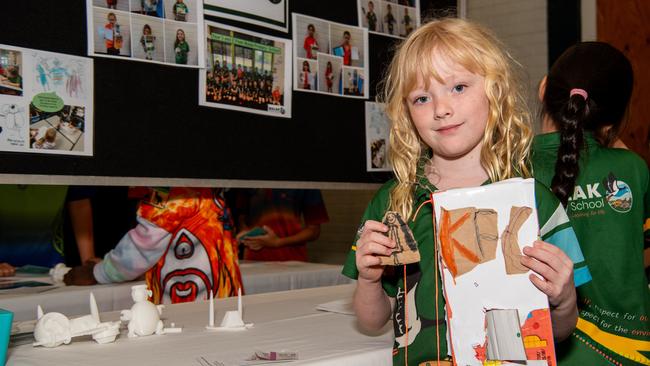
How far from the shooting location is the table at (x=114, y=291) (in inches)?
84.7

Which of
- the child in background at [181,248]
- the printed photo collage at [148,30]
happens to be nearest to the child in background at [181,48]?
the printed photo collage at [148,30]

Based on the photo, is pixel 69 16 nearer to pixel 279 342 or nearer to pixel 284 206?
pixel 279 342

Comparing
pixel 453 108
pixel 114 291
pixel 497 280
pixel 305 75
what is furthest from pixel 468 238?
pixel 114 291

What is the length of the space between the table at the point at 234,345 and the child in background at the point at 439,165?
81 millimetres

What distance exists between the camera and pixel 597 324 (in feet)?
4.99

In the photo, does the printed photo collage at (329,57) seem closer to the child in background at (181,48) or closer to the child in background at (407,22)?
the child in background at (407,22)

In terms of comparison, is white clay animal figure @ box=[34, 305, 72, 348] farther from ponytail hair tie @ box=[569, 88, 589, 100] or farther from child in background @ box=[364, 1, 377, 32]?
child in background @ box=[364, 1, 377, 32]

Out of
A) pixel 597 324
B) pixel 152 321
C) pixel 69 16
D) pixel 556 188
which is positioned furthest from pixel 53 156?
pixel 597 324

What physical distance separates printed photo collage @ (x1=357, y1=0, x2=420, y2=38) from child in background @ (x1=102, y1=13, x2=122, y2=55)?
3.04 ft

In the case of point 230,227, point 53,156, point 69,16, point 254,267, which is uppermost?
point 69,16

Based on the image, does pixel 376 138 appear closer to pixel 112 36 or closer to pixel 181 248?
pixel 181 248

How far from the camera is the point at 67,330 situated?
1358 mm

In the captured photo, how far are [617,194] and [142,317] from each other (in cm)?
109

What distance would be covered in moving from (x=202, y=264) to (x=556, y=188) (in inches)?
40.7
